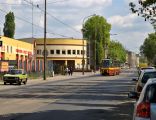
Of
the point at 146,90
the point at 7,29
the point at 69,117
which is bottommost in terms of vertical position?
the point at 69,117

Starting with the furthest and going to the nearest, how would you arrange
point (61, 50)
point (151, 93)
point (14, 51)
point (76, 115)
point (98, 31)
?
point (98, 31) < point (61, 50) < point (14, 51) < point (76, 115) < point (151, 93)

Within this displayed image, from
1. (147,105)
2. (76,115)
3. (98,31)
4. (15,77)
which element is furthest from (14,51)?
(147,105)

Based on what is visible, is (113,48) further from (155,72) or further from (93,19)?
(155,72)

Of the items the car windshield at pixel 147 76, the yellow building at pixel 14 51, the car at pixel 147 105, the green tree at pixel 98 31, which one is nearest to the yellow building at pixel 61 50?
the green tree at pixel 98 31

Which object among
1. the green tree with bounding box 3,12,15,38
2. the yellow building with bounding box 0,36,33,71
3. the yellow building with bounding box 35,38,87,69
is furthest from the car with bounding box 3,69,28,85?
the yellow building with bounding box 35,38,87,69

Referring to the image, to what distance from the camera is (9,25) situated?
121812 mm

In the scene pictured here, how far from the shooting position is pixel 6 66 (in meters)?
63.0

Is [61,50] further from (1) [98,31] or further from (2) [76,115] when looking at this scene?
(2) [76,115]

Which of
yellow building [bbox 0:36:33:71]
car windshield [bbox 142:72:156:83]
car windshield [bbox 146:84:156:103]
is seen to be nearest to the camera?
car windshield [bbox 146:84:156:103]

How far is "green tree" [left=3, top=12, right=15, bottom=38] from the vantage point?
121m

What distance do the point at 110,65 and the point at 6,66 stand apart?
28.4 metres

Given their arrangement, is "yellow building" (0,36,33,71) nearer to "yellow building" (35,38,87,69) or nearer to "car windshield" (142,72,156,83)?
"yellow building" (35,38,87,69)

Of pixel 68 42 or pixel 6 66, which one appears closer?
pixel 6 66

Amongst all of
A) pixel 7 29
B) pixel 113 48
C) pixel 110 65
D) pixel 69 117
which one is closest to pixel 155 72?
pixel 69 117
